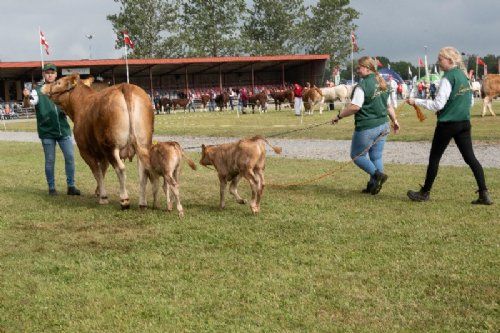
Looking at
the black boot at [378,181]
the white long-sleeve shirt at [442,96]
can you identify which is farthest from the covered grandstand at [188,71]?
the white long-sleeve shirt at [442,96]

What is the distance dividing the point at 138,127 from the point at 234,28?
236 ft

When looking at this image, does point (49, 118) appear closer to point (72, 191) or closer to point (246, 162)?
point (72, 191)

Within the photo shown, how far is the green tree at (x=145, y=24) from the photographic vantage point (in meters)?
71.8

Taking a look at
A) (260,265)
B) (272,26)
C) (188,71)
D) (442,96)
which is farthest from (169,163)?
(272,26)

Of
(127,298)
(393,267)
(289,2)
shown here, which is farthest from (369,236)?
(289,2)

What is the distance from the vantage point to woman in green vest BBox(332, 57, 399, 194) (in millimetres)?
8617

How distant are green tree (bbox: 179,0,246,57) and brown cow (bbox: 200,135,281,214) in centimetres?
6872

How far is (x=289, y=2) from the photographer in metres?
82.6

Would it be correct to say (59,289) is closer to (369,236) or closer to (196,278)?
(196,278)

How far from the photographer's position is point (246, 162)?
7539mm

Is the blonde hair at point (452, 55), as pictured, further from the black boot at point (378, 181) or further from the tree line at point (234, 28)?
the tree line at point (234, 28)

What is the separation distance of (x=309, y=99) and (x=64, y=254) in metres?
30.5

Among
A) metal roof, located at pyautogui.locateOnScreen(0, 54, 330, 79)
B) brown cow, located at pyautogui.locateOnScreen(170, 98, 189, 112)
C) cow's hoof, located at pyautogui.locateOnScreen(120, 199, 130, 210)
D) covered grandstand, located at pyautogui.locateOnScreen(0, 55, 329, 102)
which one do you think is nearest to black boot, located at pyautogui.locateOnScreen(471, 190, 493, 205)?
cow's hoof, located at pyautogui.locateOnScreen(120, 199, 130, 210)

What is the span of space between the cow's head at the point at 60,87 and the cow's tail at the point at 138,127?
1.65 meters
